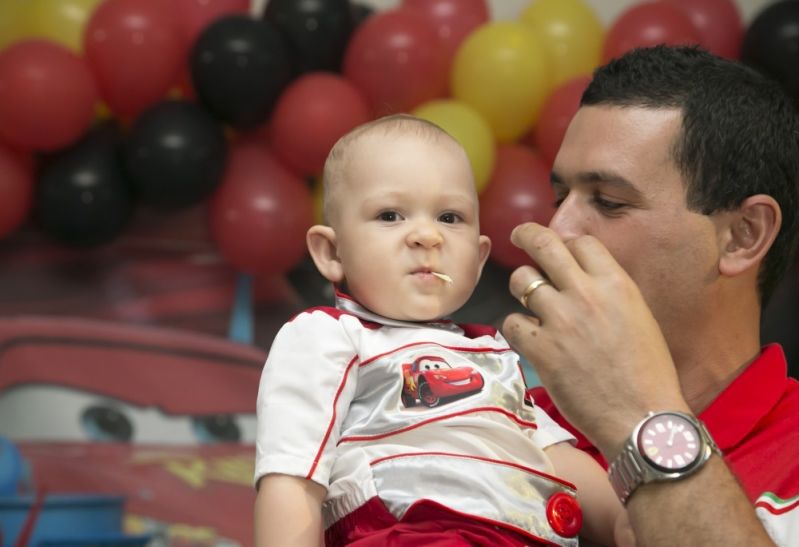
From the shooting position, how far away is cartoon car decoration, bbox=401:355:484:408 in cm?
140

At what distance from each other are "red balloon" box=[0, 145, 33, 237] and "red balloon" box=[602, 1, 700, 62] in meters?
2.12

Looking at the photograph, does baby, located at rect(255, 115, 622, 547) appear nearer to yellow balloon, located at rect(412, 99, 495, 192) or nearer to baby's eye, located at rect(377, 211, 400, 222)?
baby's eye, located at rect(377, 211, 400, 222)

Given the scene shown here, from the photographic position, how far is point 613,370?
1333mm

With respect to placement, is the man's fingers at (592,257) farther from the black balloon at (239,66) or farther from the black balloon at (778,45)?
the black balloon at (778,45)

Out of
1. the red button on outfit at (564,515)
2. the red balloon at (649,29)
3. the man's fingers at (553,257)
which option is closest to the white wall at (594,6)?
the red balloon at (649,29)

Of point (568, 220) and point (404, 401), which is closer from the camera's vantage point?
point (404, 401)

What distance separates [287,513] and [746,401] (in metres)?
0.74

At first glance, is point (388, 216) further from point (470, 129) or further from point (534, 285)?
point (470, 129)

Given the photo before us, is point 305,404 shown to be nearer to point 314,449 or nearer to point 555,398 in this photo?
point 314,449

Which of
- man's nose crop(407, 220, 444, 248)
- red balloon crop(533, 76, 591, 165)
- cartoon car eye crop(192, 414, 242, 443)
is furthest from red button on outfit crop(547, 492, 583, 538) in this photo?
cartoon car eye crop(192, 414, 242, 443)

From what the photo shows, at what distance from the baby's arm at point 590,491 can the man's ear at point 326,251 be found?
0.39 m

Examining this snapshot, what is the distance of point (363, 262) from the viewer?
4.85 ft

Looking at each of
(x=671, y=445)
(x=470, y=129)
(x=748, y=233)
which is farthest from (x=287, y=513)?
(x=470, y=129)

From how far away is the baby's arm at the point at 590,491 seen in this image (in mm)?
1479
